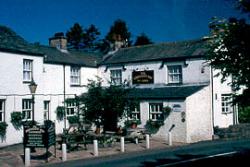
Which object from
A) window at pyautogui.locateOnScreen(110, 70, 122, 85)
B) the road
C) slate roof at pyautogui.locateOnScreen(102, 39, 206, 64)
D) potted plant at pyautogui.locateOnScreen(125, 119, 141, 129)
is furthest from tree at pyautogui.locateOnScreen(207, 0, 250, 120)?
window at pyautogui.locateOnScreen(110, 70, 122, 85)

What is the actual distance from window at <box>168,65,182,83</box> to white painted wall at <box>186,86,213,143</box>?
2.80m

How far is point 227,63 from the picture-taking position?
848cm

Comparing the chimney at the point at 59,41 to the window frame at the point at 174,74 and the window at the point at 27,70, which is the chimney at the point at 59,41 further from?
the window frame at the point at 174,74

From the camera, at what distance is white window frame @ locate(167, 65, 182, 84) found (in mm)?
28828

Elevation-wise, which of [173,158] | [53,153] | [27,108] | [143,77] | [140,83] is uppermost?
[143,77]

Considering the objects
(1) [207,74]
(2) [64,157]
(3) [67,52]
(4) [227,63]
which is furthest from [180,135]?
(4) [227,63]

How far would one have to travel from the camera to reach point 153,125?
26.9 metres

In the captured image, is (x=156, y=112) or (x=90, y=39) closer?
(x=156, y=112)

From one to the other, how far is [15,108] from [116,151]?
833 cm

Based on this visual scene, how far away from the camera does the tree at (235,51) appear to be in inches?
320

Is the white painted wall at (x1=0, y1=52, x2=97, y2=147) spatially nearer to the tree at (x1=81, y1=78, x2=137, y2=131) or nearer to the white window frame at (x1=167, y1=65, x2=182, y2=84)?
the tree at (x1=81, y1=78, x2=137, y2=131)

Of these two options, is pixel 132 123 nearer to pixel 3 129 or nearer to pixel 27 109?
pixel 27 109

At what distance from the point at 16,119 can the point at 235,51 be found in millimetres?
18643

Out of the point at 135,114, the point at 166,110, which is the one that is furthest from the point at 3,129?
the point at 166,110
